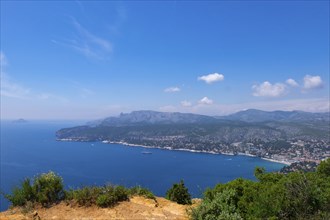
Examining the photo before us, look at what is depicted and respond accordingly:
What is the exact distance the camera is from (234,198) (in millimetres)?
10977

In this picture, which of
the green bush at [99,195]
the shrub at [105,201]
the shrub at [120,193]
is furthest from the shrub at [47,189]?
the shrub at [120,193]

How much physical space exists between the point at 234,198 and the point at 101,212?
5.03 meters

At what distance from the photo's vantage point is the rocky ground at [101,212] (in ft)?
33.6

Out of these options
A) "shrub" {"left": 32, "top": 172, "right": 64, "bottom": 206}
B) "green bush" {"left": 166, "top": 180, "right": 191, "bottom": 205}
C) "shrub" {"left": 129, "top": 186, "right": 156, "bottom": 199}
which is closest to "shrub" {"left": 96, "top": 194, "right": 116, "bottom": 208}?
"shrub" {"left": 129, "top": 186, "right": 156, "bottom": 199}

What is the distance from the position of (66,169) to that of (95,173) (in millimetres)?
13922

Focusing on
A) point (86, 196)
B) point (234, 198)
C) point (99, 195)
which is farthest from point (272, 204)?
point (86, 196)

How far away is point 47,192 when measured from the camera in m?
11.7

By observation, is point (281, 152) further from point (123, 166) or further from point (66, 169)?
point (66, 169)

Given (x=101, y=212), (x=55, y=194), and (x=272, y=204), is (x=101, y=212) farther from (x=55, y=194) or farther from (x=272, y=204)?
(x=272, y=204)

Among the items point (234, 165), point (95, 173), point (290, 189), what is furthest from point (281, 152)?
point (290, 189)

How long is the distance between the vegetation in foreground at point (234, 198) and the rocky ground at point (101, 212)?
1.28 ft

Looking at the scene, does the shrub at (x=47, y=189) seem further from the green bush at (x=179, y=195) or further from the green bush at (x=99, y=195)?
the green bush at (x=179, y=195)

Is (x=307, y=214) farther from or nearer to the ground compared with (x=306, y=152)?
farther from the ground

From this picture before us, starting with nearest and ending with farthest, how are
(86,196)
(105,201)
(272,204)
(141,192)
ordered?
1. (272,204)
2. (105,201)
3. (86,196)
4. (141,192)
